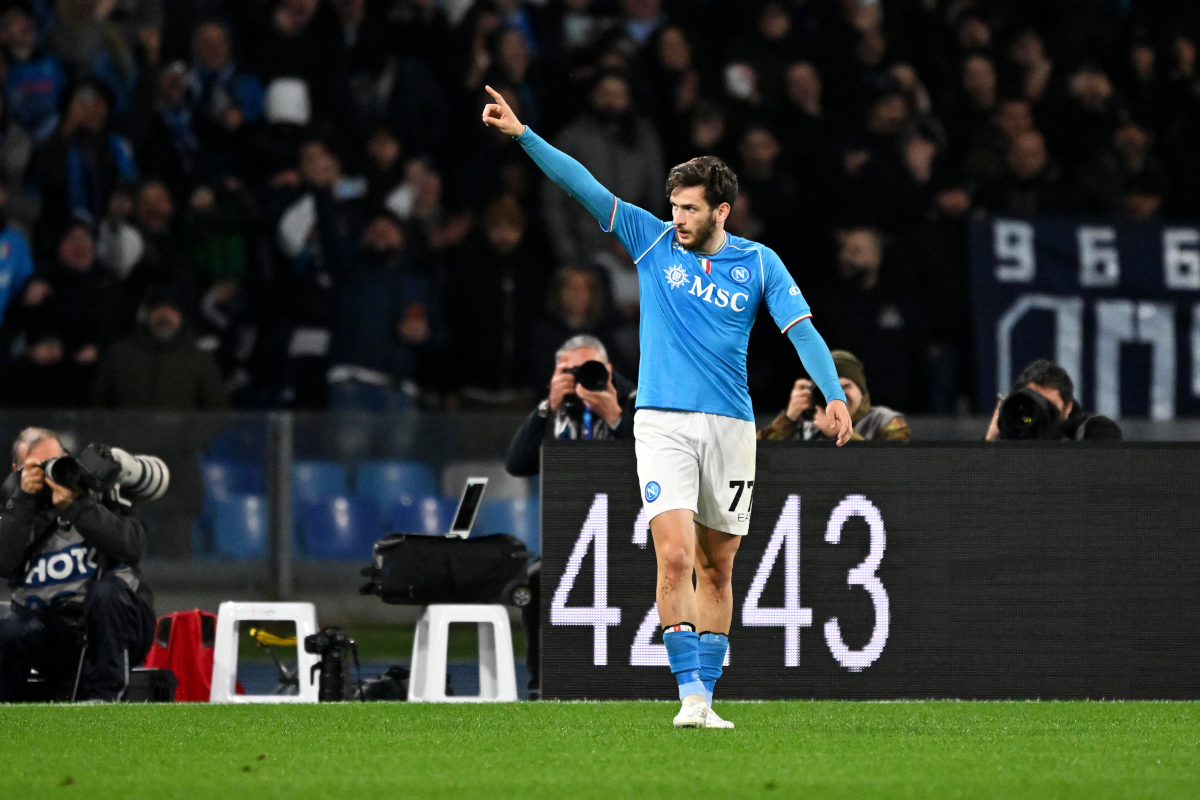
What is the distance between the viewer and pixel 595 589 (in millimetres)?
7898

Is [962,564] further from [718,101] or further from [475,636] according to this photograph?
[718,101]

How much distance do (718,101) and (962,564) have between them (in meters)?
6.70

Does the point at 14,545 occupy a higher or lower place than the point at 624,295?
lower

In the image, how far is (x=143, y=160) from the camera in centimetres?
1344

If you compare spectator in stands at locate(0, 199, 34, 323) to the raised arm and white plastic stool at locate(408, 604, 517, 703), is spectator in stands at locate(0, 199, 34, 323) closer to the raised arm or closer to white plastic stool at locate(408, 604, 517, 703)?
white plastic stool at locate(408, 604, 517, 703)

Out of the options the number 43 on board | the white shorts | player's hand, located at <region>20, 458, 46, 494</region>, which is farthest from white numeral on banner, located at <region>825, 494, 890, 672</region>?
player's hand, located at <region>20, 458, 46, 494</region>

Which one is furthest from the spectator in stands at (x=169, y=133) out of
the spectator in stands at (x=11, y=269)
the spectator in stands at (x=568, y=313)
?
the spectator in stands at (x=568, y=313)

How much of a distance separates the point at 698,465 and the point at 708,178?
0.98 m

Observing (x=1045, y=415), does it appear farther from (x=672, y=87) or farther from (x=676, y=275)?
(x=672, y=87)

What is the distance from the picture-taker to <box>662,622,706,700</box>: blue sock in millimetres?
6473

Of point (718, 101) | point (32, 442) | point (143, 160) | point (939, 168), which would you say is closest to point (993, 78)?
point (939, 168)

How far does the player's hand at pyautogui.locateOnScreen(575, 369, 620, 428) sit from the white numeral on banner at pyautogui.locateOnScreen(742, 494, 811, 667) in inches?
47.6

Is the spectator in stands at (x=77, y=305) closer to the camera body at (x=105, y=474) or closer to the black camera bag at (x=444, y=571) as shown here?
the camera body at (x=105, y=474)

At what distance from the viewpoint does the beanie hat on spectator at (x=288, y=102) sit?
13.5 metres
